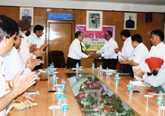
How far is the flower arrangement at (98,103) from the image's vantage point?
209cm

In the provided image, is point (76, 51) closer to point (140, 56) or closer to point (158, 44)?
point (140, 56)

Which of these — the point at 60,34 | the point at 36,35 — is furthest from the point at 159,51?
the point at 60,34

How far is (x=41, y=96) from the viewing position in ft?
8.35

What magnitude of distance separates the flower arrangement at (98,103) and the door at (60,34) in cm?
442

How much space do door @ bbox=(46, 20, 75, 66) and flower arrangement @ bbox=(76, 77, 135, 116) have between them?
4420mm

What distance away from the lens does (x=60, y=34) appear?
7.41m

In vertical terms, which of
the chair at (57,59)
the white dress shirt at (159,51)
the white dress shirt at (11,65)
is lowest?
the chair at (57,59)

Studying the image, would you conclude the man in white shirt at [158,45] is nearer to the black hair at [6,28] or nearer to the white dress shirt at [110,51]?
the white dress shirt at [110,51]

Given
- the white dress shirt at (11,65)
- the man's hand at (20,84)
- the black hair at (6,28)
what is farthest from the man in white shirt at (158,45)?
the black hair at (6,28)

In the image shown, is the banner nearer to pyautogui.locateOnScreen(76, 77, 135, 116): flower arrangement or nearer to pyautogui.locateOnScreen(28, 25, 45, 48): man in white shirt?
pyautogui.locateOnScreen(28, 25, 45, 48): man in white shirt

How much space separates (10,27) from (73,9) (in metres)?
6.12

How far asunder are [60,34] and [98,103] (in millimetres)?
5291

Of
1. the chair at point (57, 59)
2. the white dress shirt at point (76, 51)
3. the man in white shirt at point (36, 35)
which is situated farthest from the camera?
the chair at point (57, 59)

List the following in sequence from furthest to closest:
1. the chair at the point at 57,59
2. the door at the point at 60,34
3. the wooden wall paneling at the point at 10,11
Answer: the door at the point at 60,34
the wooden wall paneling at the point at 10,11
the chair at the point at 57,59
